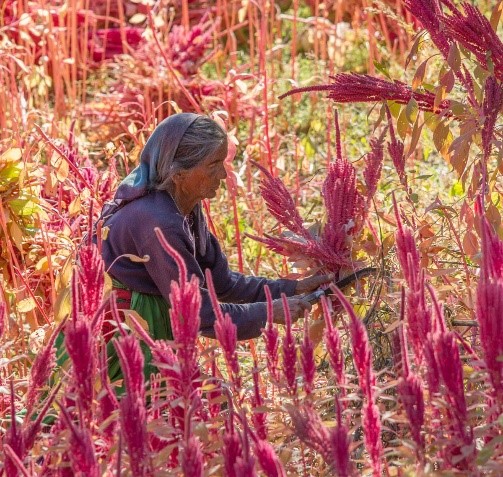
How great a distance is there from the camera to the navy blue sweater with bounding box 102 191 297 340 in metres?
2.22

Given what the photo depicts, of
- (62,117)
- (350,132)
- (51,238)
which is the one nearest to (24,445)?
(51,238)

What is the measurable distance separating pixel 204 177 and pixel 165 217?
0.13m

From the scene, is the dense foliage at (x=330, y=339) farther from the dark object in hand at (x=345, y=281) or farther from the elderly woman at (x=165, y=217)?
the elderly woman at (x=165, y=217)

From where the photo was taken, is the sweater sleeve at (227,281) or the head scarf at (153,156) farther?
the sweater sleeve at (227,281)

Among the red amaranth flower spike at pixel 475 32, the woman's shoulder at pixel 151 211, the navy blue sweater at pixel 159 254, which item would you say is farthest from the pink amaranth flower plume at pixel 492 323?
the woman's shoulder at pixel 151 211

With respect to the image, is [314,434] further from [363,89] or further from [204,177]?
[204,177]

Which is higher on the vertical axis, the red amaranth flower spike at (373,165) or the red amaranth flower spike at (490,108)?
the red amaranth flower spike at (490,108)

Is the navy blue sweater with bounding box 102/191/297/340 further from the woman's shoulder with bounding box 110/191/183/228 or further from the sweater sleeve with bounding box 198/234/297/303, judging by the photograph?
the sweater sleeve with bounding box 198/234/297/303

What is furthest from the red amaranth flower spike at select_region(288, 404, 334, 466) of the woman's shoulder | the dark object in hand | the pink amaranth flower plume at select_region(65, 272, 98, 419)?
the woman's shoulder

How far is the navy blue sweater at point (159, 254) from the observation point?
2.22 m

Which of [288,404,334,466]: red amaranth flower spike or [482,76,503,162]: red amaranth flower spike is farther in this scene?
[482,76,503,162]: red amaranth flower spike

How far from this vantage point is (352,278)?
2.02 meters

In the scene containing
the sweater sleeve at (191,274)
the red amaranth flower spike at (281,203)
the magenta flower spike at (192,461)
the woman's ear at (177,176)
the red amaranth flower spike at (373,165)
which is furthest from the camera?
the woman's ear at (177,176)

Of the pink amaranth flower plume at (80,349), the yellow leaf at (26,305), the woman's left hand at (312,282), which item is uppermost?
the pink amaranth flower plume at (80,349)
